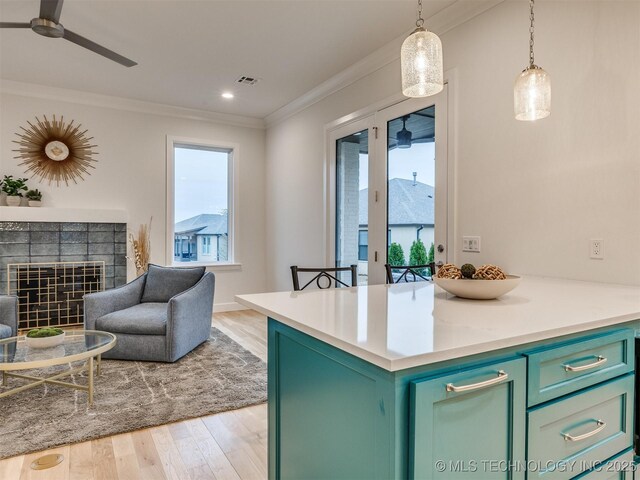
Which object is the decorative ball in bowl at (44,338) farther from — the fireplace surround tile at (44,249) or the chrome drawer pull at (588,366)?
the chrome drawer pull at (588,366)

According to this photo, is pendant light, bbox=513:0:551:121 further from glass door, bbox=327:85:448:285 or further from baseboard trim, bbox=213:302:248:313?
baseboard trim, bbox=213:302:248:313

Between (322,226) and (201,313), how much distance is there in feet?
5.35

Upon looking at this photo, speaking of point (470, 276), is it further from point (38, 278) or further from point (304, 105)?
point (38, 278)

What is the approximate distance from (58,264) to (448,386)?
4942 mm

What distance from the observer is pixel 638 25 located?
1944 mm

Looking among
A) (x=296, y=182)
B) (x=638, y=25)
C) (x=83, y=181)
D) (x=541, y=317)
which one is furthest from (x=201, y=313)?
(x=638, y=25)

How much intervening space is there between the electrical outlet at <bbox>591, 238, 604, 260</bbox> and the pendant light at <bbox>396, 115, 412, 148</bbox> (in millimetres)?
1624

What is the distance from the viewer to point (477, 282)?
1516 millimetres

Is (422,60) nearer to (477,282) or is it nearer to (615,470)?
(477,282)

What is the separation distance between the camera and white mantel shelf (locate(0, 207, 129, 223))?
4270 mm

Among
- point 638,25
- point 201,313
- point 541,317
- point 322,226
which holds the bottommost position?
point 201,313

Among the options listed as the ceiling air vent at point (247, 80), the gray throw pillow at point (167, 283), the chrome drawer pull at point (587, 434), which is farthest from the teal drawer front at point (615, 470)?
the ceiling air vent at point (247, 80)

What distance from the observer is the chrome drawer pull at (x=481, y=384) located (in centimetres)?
93

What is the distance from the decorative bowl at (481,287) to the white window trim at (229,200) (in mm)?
4422
